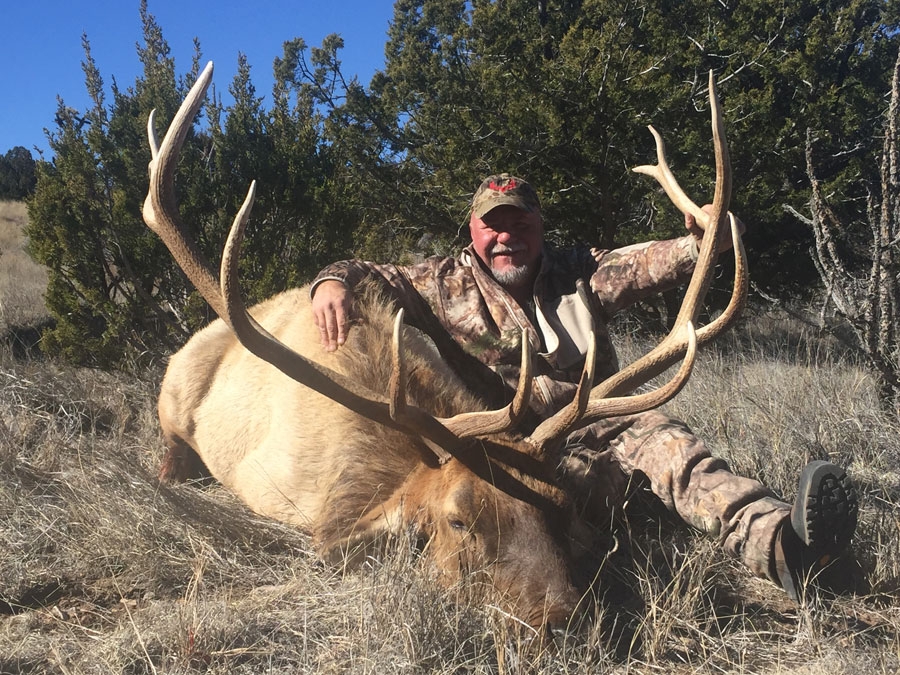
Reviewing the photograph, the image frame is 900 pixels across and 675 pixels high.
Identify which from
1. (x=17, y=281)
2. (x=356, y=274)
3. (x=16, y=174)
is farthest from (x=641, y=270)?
(x=16, y=174)

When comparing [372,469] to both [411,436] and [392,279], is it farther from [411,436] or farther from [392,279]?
[392,279]

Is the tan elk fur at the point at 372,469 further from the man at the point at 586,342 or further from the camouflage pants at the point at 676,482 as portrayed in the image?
the camouflage pants at the point at 676,482

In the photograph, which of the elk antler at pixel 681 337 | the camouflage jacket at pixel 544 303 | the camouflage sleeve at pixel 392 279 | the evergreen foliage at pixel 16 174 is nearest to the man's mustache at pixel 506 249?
the camouflage jacket at pixel 544 303

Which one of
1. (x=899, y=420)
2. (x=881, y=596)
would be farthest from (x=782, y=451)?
(x=881, y=596)

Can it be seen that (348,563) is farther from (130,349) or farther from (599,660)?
(130,349)

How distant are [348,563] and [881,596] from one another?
6.45ft

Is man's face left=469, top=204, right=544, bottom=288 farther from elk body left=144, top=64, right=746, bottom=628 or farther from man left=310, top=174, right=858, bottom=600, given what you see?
elk body left=144, top=64, right=746, bottom=628

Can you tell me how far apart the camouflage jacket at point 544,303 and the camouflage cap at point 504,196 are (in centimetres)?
28

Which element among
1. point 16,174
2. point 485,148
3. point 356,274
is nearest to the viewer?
point 356,274

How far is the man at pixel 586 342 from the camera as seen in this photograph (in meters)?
2.63

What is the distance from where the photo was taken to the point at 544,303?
396 centimetres

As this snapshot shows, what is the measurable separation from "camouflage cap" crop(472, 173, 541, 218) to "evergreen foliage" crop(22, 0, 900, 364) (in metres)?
2.40

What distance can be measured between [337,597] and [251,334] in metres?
0.98

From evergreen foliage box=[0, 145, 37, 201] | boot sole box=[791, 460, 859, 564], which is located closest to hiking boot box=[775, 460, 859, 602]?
boot sole box=[791, 460, 859, 564]
